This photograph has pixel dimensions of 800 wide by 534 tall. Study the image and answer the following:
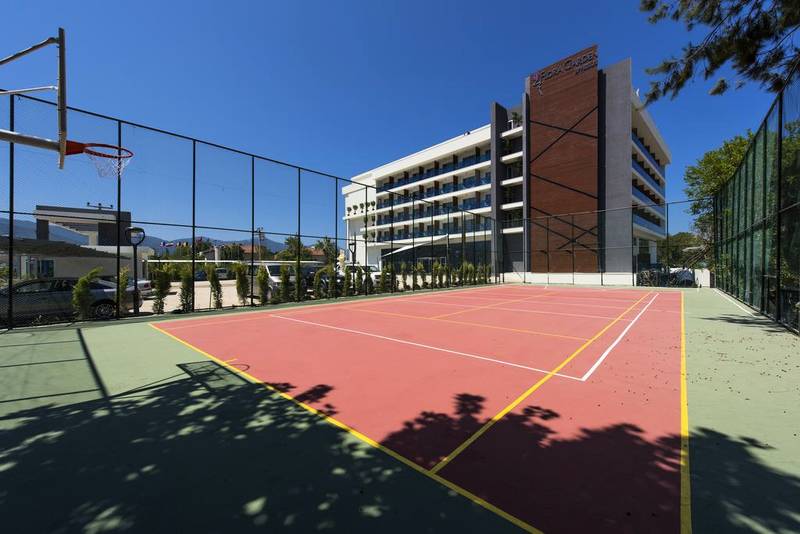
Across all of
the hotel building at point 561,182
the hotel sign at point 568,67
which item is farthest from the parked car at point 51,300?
the hotel sign at point 568,67

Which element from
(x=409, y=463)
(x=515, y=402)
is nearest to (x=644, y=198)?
(x=515, y=402)

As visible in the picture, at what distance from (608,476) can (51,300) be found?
51.6 ft

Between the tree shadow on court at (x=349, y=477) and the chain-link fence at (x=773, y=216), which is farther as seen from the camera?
the chain-link fence at (x=773, y=216)

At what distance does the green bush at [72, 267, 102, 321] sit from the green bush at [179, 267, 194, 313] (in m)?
2.92

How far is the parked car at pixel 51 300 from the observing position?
10594mm

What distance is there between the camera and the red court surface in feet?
8.96

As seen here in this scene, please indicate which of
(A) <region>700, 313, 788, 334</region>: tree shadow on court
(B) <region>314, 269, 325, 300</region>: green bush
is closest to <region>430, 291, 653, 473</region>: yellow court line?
(A) <region>700, 313, 788, 334</region>: tree shadow on court

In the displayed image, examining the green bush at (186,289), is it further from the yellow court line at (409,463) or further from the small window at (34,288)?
the yellow court line at (409,463)

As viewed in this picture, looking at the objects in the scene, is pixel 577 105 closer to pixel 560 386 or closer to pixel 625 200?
pixel 625 200

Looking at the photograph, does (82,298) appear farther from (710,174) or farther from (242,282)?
(710,174)

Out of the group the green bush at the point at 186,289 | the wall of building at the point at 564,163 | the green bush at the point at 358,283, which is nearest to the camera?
the green bush at the point at 186,289

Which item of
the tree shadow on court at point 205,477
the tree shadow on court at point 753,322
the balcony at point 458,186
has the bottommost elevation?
the tree shadow on court at point 205,477

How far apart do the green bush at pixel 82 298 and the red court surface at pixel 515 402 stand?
463 cm

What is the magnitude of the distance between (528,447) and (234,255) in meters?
72.2
